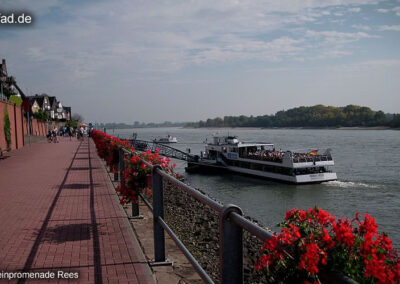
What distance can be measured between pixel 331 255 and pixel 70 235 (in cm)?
486

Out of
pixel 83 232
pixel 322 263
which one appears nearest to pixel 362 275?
pixel 322 263

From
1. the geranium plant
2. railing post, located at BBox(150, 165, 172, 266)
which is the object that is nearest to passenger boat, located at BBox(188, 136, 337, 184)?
railing post, located at BBox(150, 165, 172, 266)

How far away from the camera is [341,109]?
16325 cm

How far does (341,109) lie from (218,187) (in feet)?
467

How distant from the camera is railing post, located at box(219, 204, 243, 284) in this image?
226 centimetres

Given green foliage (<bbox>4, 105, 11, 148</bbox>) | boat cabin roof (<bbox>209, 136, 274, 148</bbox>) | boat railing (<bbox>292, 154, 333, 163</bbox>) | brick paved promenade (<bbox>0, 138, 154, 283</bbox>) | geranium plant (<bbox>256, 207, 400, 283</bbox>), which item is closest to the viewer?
geranium plant (<bbox>256, 207, 400, 283</bbox>)

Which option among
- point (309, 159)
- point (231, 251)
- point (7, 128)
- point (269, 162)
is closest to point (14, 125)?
point (7, 128)

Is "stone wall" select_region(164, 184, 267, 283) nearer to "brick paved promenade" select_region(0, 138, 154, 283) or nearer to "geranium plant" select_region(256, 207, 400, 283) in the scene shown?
"brick paved promenade" select_region(0, 138, 154, 283)

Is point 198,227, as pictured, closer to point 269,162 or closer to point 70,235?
point 70,235

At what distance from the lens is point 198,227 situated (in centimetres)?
1098

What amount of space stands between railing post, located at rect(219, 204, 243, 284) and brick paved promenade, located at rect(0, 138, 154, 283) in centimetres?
202

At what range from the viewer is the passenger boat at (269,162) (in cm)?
3409

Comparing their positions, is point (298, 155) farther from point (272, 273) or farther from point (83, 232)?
point (272, 273)

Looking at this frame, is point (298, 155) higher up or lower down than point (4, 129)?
lower down
